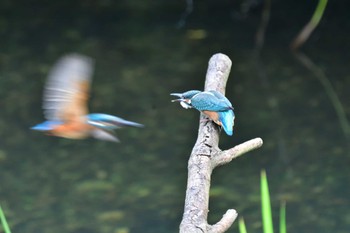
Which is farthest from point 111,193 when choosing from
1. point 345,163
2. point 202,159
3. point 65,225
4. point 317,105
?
point 202,159

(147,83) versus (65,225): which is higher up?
(147,83)

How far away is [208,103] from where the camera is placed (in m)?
1.26

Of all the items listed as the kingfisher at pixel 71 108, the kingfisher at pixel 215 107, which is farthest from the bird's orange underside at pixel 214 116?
the kingfisher at pixel 71 108

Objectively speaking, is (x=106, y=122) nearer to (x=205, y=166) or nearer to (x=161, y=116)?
(x=205, y=166)

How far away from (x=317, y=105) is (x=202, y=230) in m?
Answer: 3.36

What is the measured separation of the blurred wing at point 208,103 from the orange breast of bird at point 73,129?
7.3 inches

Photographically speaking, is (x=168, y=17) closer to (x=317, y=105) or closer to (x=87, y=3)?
(x=87, y=3)

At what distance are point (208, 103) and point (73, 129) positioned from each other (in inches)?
9.2

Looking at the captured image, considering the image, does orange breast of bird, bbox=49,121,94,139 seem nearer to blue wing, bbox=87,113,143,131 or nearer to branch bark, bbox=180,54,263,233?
blue wing, bbox=87,113,143,131

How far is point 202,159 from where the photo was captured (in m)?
1.10

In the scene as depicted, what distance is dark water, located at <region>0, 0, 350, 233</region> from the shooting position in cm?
325

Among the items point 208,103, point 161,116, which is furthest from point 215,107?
point 161,116

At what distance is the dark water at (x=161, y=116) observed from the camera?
10.7ft

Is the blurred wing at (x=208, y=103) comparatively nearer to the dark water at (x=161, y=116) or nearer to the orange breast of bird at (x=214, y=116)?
the orange breast of bird at (x=214, y=116)
